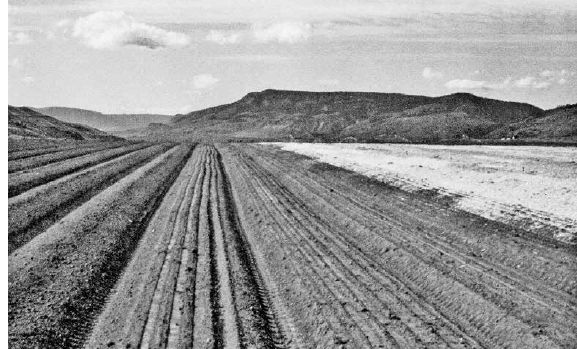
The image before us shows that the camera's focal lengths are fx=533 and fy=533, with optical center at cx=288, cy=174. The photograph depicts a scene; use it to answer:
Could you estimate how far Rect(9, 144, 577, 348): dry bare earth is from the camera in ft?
30.5

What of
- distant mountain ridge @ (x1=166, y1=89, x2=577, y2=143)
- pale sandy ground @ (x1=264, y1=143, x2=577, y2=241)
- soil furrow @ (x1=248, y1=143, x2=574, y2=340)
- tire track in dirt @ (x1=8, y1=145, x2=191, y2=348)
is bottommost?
tire track in dirt @ (x1=8, y1=145, x2=191, y2=348)

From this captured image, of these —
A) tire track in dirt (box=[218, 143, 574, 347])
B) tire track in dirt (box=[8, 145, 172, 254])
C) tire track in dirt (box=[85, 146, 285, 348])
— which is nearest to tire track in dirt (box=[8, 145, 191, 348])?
tire track in dirt (box=[85, 146, 285, 348])

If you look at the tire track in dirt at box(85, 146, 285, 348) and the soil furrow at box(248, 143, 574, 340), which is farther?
the soil furrow at box(248, 143, 574, 340)

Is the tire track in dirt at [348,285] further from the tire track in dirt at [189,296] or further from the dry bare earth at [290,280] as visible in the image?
the tire track in dirt at [189,296]

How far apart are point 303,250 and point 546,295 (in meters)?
5.96

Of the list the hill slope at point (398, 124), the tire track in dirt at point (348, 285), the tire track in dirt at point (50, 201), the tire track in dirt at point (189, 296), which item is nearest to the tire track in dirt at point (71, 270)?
the tire track in dirt at point (189, 296)

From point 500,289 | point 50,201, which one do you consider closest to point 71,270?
point 50,201

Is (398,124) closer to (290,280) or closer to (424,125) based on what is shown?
(424,125)

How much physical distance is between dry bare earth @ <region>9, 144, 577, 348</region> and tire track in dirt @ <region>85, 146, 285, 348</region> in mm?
40

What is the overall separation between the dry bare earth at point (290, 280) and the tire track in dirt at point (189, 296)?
1.6 inches

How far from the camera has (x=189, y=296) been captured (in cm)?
1082

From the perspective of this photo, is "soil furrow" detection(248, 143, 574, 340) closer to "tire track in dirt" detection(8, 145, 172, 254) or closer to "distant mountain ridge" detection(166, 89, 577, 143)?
"tire track in dirt" detection(8, 145, 172, 254)

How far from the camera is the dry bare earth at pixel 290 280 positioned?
9297 mm

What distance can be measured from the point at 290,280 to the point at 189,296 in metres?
2.35
